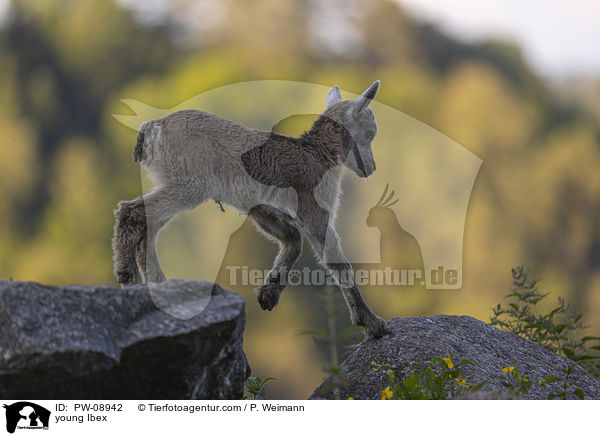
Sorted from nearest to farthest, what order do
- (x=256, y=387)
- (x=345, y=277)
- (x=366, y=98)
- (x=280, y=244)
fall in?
(x=256, y=387) → (x=345, y=277) → (x=366, y=98) → (x=280, y=244)

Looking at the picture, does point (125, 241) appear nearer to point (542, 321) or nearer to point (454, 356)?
point (454, 356)

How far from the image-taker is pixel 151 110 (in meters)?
6.56

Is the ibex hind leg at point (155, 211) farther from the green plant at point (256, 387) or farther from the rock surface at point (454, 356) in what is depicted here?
the rock surface at point (454, 356)

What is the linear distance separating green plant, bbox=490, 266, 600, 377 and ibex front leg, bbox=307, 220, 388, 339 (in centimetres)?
116

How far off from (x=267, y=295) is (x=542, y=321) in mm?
2601

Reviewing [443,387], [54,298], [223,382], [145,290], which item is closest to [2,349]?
[54,298]

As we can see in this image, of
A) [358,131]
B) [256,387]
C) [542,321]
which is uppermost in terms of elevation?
[358,131]

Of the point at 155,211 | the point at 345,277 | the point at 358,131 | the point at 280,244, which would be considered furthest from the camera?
the point at 358,131

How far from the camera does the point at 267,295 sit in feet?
21.0

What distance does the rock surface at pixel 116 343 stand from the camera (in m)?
4.34

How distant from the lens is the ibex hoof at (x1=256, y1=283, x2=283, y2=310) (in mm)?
6391

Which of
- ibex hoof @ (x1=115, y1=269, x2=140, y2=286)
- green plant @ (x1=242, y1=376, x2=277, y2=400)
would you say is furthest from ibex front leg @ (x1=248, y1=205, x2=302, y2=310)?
ibex hoof @ (x1=115, y1=269, x2=140, y2=286)

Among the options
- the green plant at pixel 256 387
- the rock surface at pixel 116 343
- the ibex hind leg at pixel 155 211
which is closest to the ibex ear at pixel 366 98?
the ibex hind leg at pixel 155 211

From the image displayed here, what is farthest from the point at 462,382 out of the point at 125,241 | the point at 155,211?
the point at 125,241
